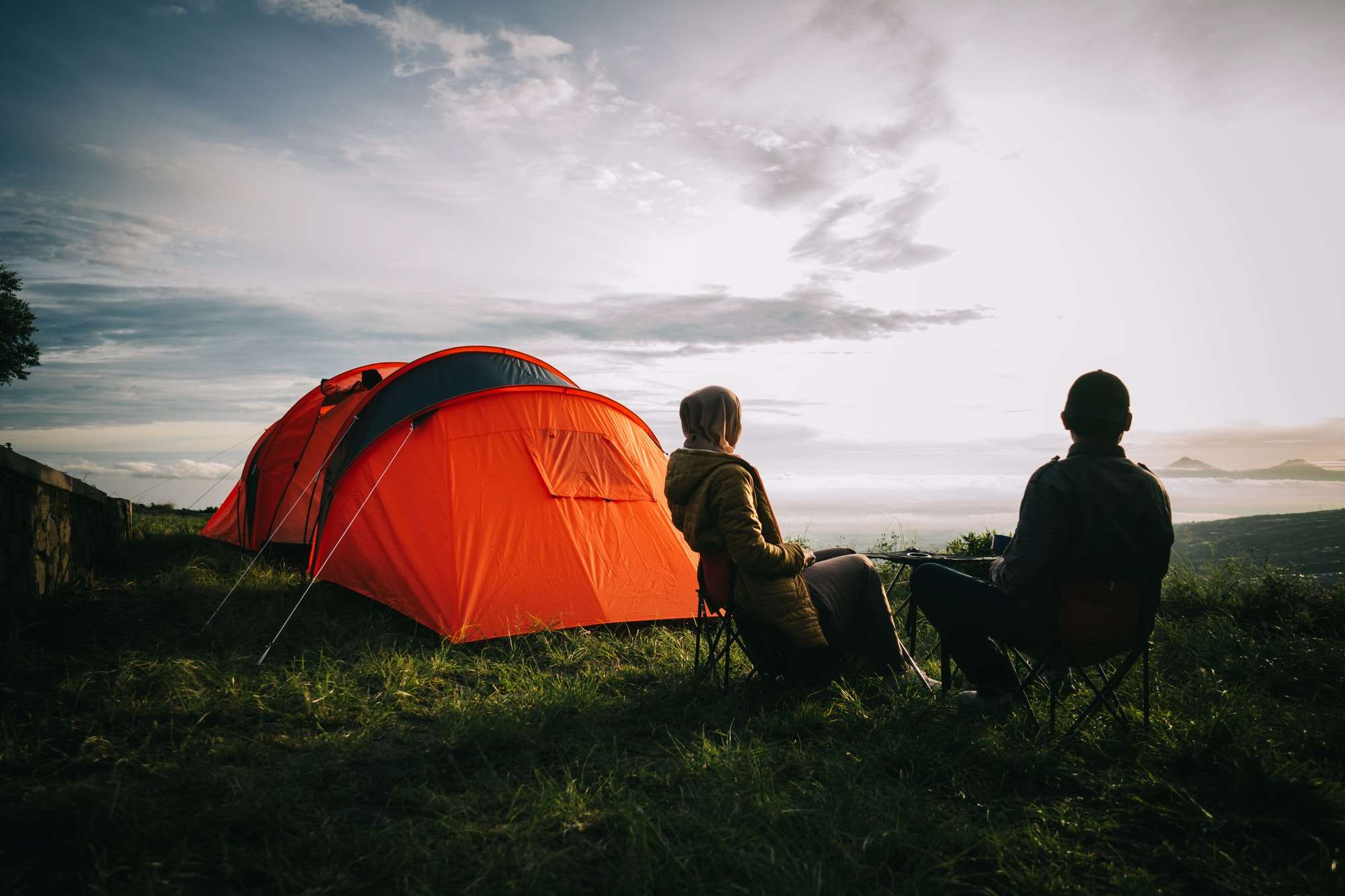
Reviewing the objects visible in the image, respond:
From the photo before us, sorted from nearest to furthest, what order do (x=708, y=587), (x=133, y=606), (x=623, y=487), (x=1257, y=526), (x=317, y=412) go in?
1. (x=708, y=587)
2. (x=133, y=606)
3. (x=623, y=487)
4. (x=317, y=412)
5. (x=1257, y=526)

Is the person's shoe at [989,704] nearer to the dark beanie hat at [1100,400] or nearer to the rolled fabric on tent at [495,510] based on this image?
the dark beanie hat at [1100,400]

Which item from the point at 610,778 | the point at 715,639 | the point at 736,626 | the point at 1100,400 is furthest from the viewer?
the point at 715,639

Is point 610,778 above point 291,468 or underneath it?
underneath

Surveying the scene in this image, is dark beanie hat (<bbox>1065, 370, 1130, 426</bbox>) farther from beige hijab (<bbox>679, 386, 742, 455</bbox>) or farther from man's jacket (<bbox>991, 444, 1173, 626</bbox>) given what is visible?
beige hijab (<bbox>679, 386, 742, 455</bbox>)

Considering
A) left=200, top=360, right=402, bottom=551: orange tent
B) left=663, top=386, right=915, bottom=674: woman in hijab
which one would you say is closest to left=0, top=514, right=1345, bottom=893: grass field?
left=663, top=386, right=915, bottom=674: woman in hijab

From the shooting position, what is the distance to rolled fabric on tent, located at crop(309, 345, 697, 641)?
17.4ft

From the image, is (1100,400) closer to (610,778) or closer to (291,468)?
(610,778)

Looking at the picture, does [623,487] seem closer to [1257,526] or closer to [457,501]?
[457,501]

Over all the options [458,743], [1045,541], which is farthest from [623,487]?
[1045,541]

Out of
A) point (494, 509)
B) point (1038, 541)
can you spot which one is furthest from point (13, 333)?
point (1038, 541)

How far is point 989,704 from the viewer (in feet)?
11.7

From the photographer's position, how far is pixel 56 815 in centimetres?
252

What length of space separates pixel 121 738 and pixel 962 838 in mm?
3602

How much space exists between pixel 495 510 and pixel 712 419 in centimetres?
237
